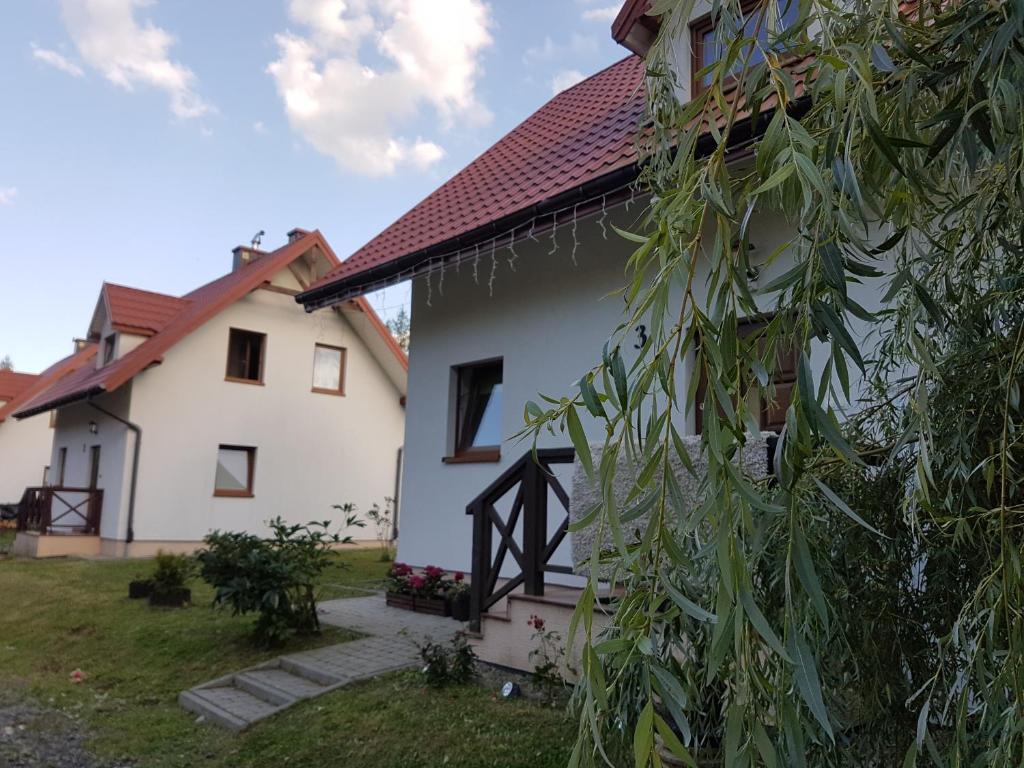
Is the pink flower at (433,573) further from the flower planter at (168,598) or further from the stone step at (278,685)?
the flower planter at (168,598)

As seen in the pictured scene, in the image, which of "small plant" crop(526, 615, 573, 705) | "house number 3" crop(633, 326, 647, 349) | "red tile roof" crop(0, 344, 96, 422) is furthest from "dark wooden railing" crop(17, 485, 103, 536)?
"house number 3" crop(633, 326, 647, 349)

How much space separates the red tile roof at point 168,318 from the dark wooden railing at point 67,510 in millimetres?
1874

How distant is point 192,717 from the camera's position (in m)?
5.28

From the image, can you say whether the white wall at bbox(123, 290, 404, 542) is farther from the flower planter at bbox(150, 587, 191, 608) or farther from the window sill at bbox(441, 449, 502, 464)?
the window sill at bbox(441, 449, 502, 464)

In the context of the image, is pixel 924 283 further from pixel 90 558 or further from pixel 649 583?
pixel 90 558

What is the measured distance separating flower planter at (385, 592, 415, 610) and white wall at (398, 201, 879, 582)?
0.45 meters

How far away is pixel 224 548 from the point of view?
6398mm

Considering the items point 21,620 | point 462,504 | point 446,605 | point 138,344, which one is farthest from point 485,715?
point 138,344

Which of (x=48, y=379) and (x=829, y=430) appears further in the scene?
(x=48, y=379)

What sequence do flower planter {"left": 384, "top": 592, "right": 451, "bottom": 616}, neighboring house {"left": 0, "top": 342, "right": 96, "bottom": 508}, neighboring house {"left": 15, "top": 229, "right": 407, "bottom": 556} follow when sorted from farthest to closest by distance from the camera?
neighboring house {"left": 0, "top": 342, "right": 96, "bottom": 508}
neighboring house {"left": 15, "top": 229, "right": 407, "bottom": 556}
flower planter {"left": 384, "top": 592, "right": 451, "bottom": 616}

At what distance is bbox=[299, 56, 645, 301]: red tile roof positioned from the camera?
22.3ft

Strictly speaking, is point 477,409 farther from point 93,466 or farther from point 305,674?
point 93,466

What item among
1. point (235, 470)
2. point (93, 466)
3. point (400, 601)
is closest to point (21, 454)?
point (93, 466)

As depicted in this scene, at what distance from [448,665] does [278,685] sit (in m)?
1.41
